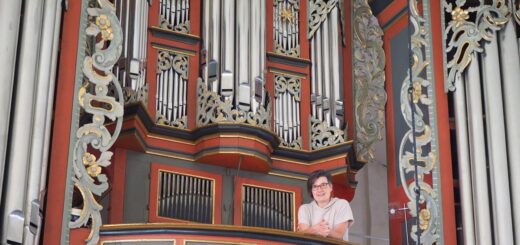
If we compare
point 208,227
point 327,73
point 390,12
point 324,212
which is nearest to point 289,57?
point 327,73

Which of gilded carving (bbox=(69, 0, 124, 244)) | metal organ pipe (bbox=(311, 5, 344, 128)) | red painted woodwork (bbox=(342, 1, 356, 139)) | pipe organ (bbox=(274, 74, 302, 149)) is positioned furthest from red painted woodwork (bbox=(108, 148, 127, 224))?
red painted woodwork (bbox=(342, 1, 356, 139))

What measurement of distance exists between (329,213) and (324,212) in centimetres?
5

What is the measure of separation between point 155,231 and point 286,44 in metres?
3.55

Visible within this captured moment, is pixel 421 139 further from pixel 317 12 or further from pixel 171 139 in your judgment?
pixel 317 12

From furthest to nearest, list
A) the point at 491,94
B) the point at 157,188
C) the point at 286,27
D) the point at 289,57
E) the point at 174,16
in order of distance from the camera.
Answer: the point at 286,27 → the point at 289,57 → the point at 174,16 → the point at 157,188 → the point at 491,94

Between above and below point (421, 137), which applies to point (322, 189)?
below

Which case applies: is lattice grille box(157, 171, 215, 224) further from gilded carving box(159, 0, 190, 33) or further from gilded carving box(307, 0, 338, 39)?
gilded carving box(307, 0, 338, 39)

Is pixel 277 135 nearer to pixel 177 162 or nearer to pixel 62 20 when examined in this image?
pixel 177 162

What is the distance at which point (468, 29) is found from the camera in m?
12.3

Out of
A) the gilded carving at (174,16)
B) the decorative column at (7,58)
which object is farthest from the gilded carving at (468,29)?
the decorative column at (7,58)

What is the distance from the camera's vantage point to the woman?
456 inches

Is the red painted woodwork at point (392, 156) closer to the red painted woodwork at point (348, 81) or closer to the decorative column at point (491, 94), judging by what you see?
the red painted woodwork at point (348, 81)

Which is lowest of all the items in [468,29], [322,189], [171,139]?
[322,189]

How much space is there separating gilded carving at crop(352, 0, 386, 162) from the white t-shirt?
1.87 m
